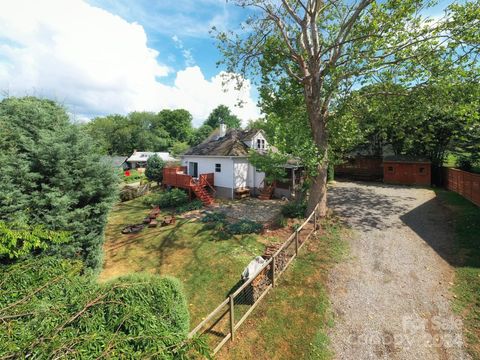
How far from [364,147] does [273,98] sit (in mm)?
17305

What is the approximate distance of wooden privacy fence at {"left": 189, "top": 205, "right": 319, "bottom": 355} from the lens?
6359mm

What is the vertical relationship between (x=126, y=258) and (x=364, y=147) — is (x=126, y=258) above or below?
below

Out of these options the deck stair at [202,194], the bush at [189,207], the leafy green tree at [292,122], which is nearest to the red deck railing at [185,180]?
the deck stair at [202,194]

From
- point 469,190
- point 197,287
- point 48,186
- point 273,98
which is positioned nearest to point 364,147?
point 469,190

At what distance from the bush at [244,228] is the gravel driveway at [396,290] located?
4835mm

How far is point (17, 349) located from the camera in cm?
195

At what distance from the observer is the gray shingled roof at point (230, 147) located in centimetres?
2134

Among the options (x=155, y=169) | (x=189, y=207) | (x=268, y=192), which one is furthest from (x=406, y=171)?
(x=155, y=169)

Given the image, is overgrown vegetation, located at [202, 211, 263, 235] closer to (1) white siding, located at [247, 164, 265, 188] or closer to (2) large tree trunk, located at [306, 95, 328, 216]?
(2) large tree trunk, located at [306, 95, 328, 216]

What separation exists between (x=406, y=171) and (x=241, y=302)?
21.4m

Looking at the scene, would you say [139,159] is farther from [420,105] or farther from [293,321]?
[293,321]

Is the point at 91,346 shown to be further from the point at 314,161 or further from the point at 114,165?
the point at 314,161

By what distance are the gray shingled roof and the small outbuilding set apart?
13473 millimetres

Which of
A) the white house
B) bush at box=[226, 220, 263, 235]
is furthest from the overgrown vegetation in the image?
the white house
